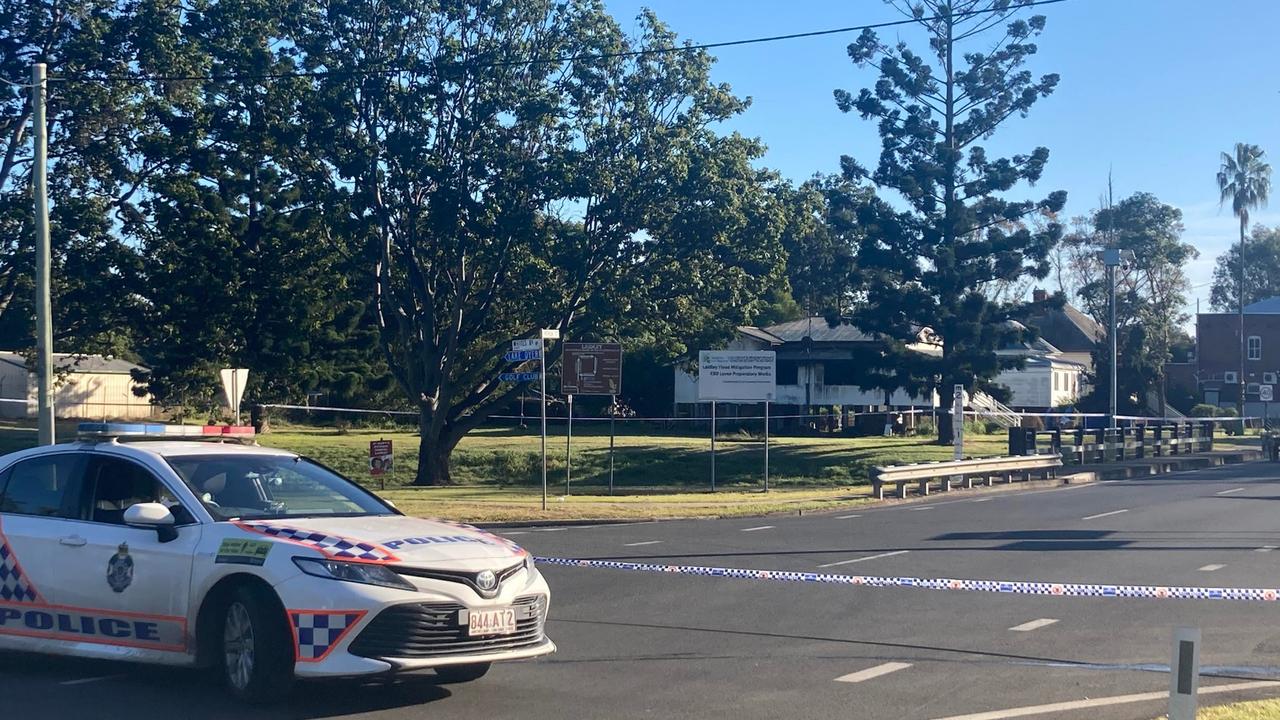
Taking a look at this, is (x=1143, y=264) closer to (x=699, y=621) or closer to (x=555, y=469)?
(x=555, y=469)

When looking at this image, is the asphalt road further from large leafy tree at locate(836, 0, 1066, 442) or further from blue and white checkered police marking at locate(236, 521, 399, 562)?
large leafy tree at locate(836, 0, 1066, 442)

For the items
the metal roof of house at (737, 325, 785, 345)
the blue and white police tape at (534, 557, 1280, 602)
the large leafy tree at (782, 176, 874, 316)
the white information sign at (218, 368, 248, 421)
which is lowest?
the blue and white police tape at (534, 557, 1280, 602)

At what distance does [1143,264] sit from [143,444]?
8384 centimetres

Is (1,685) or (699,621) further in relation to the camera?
(699,621)

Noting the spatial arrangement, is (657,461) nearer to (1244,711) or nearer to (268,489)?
(268,489)

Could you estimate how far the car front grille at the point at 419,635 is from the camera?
7.23 metres

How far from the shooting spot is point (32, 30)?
111 ft

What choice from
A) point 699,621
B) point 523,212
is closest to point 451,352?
point 523,212

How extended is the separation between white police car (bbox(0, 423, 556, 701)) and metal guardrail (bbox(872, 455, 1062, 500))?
19115mm

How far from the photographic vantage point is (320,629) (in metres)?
7.21

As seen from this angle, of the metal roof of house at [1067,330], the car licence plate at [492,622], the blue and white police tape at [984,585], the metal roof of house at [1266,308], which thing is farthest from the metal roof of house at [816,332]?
the car licence plate at [492,622]

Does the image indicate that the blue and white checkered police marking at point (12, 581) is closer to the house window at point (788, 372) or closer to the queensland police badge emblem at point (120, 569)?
the queensland police badge emblem at point (120, 569)

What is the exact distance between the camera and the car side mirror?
7.71 meters

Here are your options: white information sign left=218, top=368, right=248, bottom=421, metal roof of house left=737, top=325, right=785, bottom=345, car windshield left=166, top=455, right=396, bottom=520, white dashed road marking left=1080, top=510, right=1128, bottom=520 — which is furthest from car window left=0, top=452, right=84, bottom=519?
metal roof of house left=737, top=325, right=785, bottom=345
